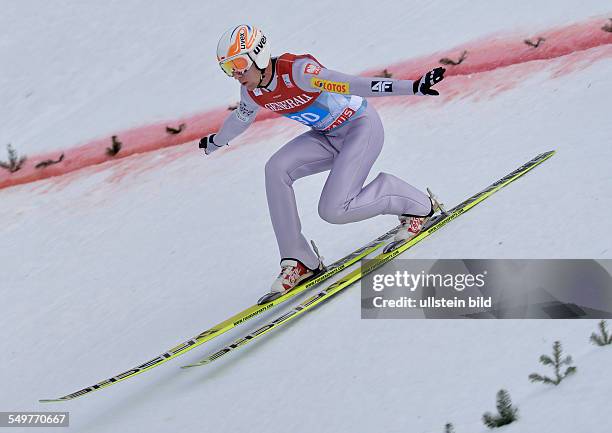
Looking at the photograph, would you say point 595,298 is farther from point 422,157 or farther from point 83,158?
point 83,158

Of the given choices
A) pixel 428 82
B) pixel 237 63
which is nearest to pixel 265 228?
pixel 237 63

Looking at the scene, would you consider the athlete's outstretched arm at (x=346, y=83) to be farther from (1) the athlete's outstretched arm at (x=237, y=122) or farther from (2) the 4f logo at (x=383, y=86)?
(1) the athlete's outstretched arm at (x=237, y=122)

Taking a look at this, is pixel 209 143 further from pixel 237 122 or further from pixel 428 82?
pixel 428 82

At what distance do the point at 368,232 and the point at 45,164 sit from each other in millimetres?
4568

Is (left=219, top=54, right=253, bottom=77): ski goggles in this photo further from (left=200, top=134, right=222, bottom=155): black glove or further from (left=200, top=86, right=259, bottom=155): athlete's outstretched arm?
(left=200, top=134, right=222, bottom=155): black glove

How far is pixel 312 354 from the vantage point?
5855mm

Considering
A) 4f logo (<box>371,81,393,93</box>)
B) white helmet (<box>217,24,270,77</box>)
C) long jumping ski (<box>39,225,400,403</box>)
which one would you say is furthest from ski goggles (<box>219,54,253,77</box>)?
long jumping ski (<box>39,225,400,403</box>)

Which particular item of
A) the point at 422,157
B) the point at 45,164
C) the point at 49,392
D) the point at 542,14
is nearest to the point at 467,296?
the point at 422,157

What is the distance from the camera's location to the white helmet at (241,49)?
232 inches

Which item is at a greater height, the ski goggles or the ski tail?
the ski goggles

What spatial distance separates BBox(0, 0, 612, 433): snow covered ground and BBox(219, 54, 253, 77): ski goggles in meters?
1.77

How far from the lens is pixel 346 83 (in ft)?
19.2

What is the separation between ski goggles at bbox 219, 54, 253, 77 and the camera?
5891 millimetres

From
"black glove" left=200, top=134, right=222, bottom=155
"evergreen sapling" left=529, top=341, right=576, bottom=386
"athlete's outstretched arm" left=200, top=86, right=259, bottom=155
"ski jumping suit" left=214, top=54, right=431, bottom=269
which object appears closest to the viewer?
"evergreen sapling" left=529, top=341, right=576, bottom=386
